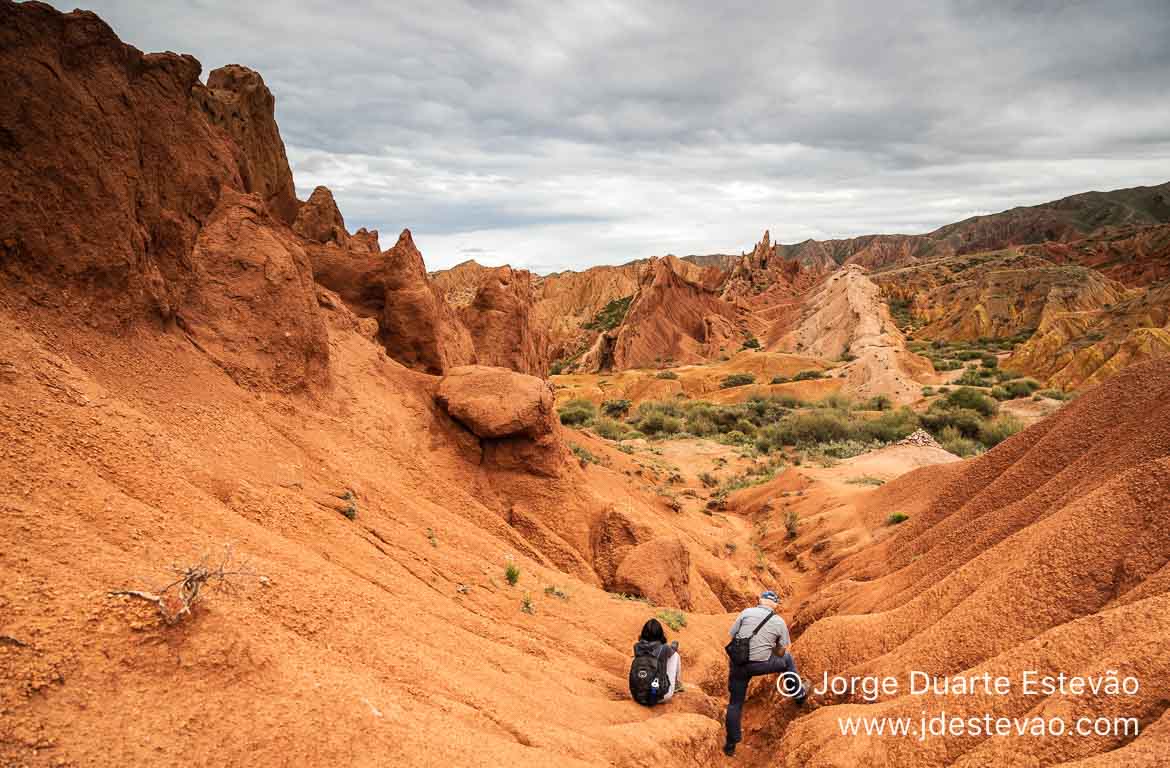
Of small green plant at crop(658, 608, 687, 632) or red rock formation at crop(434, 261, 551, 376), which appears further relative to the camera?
red rock formation at crop(434, 261, 551, 376)

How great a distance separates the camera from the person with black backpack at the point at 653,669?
543 cm

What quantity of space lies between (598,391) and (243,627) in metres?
35.0

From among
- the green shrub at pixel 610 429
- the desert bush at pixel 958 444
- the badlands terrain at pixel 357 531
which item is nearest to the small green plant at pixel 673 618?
the badlands terrain at pixel 357 531

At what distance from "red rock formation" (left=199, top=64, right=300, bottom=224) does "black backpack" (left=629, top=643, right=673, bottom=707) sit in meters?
10.7

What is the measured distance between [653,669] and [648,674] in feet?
0.26

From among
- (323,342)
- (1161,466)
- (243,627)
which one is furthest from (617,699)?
(323,342)

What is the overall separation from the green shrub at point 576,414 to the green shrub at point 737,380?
970cm

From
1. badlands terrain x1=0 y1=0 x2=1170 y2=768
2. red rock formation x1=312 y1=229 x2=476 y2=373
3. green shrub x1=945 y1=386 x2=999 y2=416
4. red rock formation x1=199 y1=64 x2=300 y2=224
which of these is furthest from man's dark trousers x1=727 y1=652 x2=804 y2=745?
green shrub x1=945 y1=386 x2=999 y2=416

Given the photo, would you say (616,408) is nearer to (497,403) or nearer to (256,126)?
(256,126)

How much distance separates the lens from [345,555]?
527cm

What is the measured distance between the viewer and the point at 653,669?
5480mm

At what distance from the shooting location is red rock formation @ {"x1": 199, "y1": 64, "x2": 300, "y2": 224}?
11941 millimetres

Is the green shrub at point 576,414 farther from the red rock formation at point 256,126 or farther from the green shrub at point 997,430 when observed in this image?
the red rock formation at point 256,126

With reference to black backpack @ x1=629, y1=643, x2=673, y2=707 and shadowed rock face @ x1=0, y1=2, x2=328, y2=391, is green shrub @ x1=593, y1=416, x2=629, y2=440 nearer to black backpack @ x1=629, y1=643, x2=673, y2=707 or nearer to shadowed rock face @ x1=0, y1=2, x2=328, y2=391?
shadowed rock face @ x1=0, y1=2, x2=328, y2=391
